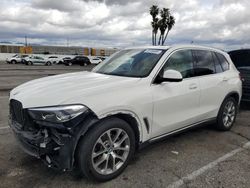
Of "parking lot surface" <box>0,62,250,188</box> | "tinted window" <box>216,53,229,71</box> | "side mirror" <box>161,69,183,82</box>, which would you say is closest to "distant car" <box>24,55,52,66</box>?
"parking lot surface" <box>0,62,250,188</box>

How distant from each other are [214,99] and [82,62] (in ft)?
129

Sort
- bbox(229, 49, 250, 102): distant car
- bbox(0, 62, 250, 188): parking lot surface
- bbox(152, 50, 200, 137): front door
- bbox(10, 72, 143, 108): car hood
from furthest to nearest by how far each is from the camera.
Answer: bbox(229, 49, 250, 102): distant car
bbox(152, 50, 200, 137): front door
bbox(0, 62, 250, 188): parking lot surface
bbox(10, 72, 143, 108): car hood

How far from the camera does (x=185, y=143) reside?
14.3ft

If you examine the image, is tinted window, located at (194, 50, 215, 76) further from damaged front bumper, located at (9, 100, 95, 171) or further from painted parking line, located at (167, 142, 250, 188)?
damaged front bumper, located at (9, 100, 95, 171)

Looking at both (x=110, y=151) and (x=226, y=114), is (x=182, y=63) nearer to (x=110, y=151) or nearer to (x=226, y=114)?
(x=226, y=114)

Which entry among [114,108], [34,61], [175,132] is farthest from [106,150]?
[34,61]

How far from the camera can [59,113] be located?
2.66 metres

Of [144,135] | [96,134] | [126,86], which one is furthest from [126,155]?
[126,86]

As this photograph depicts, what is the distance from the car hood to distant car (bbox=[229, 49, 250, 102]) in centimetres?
437

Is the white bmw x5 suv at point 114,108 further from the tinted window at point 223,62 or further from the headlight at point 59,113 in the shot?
the tinted window at point 223,62

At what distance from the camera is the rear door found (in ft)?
13.9

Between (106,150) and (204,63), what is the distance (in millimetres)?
2479

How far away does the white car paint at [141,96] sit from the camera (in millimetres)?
2838

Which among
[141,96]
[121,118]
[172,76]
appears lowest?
[121,118]
